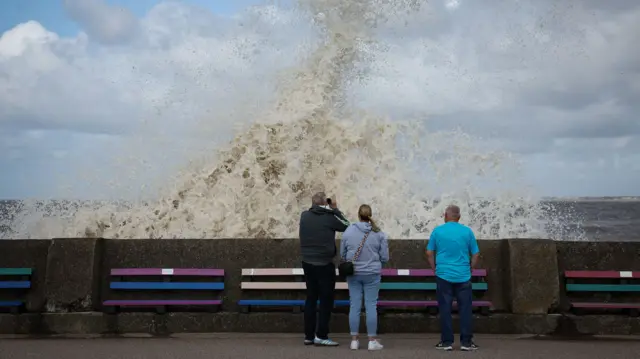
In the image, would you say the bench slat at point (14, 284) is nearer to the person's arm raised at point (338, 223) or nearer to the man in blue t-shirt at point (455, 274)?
the person's arm raised at point (338, 223)

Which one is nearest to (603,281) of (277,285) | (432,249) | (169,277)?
(432,249)

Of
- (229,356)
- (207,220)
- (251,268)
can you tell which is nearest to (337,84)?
(207,220)

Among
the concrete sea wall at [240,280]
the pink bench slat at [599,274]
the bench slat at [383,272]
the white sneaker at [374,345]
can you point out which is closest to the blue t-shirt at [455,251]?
the white sneaker at [374,345]

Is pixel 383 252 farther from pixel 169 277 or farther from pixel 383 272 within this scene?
pixel 169 277

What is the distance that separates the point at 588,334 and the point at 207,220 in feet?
22.2

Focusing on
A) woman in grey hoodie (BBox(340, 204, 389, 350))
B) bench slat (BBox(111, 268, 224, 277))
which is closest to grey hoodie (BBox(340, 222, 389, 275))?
woman in grey hoodie (BBox(340, 204, 389, 350))

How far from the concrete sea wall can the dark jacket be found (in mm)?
916

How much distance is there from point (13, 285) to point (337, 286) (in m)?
3.44

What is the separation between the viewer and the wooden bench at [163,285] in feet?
23.6

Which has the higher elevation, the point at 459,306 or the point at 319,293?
the point at 319,293

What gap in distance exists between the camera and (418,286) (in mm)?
7207

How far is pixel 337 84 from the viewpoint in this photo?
15117mm

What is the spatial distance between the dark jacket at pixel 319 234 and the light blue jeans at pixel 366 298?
0.33 meters

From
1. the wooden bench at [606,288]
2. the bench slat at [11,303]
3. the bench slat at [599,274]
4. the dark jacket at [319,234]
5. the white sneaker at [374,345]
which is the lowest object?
the white sneaker at [374,345]
